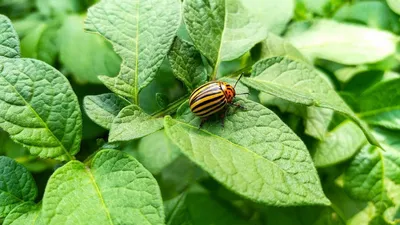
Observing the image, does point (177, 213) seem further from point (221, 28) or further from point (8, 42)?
point (8, 42)

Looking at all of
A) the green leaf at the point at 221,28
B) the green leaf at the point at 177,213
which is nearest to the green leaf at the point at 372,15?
the green leaf at the point at 221,28

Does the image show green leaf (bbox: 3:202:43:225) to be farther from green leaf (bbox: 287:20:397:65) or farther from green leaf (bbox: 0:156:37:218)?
green leaf (bbox: 287:20:397:65)

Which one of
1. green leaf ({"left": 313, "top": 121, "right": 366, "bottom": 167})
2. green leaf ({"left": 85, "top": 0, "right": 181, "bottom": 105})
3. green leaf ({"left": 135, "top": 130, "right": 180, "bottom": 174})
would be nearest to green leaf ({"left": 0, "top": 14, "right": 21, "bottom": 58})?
green leaf ({"left": 85, "top": 0, "right": 181, "bottom": 105})

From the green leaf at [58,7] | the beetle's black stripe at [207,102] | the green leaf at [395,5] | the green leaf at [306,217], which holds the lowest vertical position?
the green leaf at [306,217]

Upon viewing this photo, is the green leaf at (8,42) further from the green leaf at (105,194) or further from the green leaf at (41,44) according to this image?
the green leaf at (41,44)

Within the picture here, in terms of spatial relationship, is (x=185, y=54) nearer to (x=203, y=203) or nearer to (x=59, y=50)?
(x=203, y=203)

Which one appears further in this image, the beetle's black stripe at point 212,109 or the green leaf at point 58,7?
the green leaf at point 58,7

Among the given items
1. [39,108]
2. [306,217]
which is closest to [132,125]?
[39,108]
